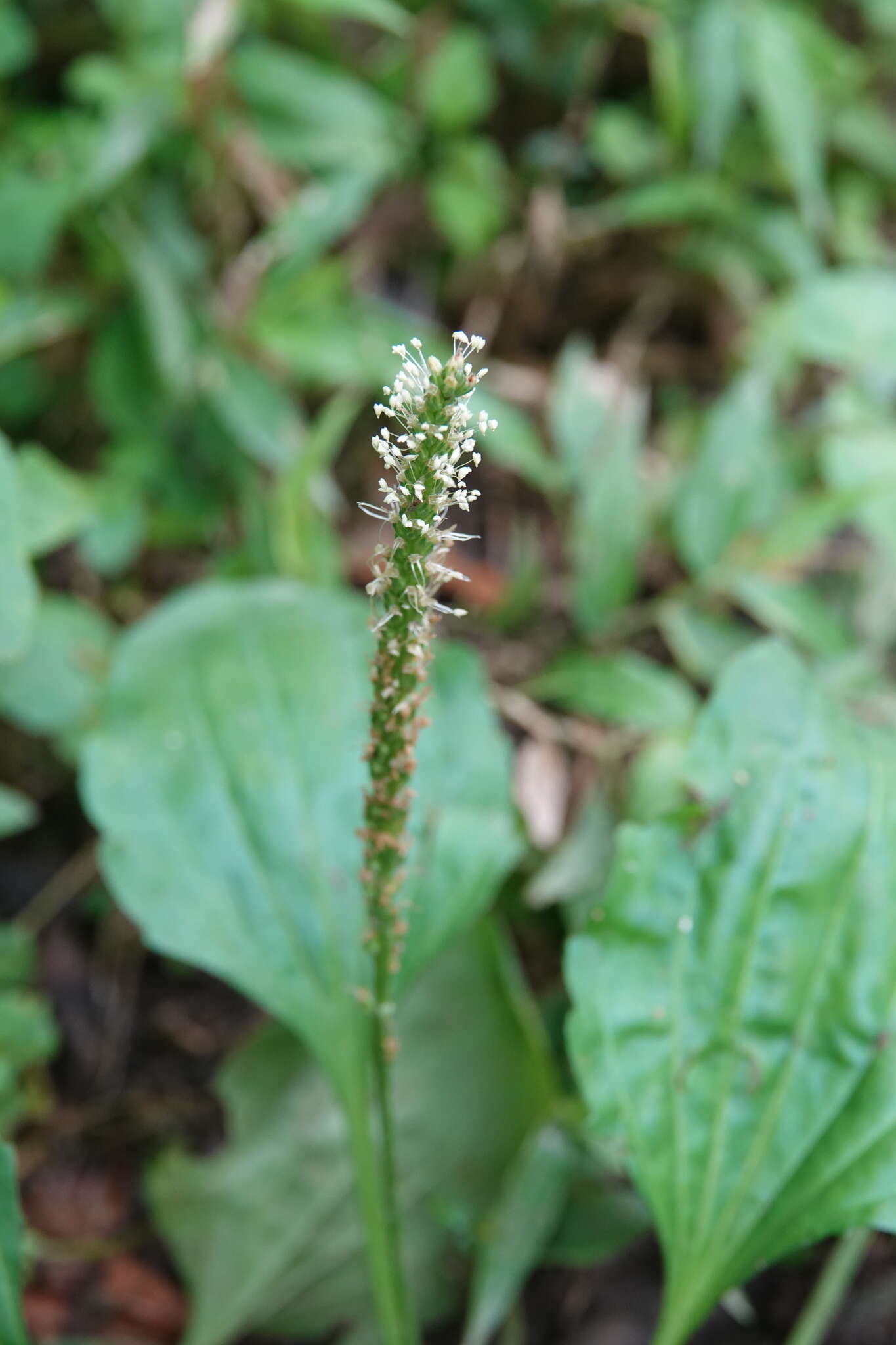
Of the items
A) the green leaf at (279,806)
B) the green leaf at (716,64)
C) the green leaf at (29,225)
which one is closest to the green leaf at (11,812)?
the green leaf at (279,806)

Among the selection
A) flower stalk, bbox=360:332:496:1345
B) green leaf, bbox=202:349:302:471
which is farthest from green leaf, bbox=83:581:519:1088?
green leaf, bbox=202:349:302:471

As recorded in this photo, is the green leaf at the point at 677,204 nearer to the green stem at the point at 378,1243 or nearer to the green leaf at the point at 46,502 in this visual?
the green leaf at the point at 46,502

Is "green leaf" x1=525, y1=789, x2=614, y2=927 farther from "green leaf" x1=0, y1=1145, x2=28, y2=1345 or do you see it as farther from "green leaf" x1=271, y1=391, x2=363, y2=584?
"green leaf" x1=0, y1=1145, x2=28, y2=1345

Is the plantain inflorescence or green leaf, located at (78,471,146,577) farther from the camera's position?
green leaf, located at (78,471,146,577)

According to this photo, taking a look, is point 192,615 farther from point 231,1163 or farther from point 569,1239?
point 569,1239

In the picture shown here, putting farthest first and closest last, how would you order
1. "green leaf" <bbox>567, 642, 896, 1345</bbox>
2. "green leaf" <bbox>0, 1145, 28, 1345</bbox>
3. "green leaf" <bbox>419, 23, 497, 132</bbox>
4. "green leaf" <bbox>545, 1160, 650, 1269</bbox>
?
"green leaf" <bbox>419, 23, 497, 132</bbox>, "green leaf" <bbox>545, 1160, 650, 1269</bbox>, "green leaf" <bbox>567, 642, 896, 1345</bbox>, "green leaf" <bbox>0, 1145, 28, 1345</bbox>

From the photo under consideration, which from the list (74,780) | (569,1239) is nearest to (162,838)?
(74,780)
